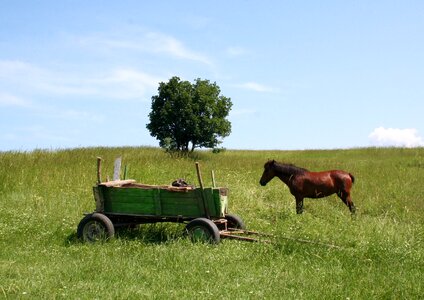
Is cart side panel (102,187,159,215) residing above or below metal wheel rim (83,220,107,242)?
above

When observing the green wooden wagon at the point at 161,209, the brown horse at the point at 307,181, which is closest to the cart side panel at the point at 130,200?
the green wooden wagon at the point at 161,209

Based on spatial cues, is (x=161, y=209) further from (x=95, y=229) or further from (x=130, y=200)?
(x=95, y=229)

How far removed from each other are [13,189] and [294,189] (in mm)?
8198

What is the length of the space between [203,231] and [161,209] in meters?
1.06

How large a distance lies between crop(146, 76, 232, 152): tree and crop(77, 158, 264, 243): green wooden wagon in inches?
1375

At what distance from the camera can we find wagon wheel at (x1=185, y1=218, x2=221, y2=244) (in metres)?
8.62

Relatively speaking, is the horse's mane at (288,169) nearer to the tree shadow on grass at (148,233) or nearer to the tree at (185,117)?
the tree shadow on grass at (148,233)

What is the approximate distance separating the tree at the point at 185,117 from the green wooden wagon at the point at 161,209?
34933mm

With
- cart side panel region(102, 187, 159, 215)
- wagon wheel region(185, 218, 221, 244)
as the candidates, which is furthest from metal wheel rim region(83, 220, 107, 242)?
wagon wheel region(185, 218, 221, 244)

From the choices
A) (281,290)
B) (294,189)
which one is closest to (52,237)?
(281,290)

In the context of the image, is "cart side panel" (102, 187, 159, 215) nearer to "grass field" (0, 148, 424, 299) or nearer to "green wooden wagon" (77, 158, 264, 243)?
"green wooden wagon" (77, 158, 264, 243)

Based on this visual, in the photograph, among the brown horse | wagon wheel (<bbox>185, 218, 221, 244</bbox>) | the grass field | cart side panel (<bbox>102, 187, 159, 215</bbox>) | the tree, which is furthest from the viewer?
the tree

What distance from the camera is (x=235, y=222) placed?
396 inches

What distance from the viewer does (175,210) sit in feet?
30.7
